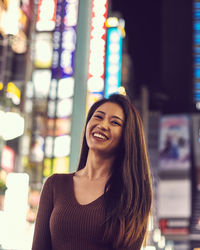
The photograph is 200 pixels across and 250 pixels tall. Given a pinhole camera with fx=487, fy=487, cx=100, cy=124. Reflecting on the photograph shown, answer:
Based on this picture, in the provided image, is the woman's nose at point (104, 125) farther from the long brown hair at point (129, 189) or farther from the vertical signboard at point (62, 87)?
the vertical signboard at point (62, 87)

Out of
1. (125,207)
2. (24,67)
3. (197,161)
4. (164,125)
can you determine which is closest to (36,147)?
(24,67)

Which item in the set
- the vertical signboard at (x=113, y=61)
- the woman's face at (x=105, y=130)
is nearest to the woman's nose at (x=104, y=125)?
the woman's face at (x=105, y=130)

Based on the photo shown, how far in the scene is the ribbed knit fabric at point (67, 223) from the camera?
1.65m

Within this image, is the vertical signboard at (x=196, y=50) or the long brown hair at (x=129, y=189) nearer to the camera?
the long brown hair at (x=129, y=189)

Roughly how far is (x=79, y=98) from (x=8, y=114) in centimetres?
133

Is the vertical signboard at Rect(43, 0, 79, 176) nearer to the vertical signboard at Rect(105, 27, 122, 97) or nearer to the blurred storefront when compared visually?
the blurred storefront

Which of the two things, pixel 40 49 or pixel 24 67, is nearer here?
pixel 24 67

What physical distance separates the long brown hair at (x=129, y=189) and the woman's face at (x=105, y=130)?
25 mm

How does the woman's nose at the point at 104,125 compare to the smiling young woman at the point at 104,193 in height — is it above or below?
above

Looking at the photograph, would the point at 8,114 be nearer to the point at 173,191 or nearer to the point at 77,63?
the point at 77,63

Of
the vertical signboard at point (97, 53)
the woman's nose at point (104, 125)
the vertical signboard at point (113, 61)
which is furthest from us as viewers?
the vertical signboard at point (113, 61)

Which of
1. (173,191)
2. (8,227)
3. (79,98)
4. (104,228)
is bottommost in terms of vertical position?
(173,191)

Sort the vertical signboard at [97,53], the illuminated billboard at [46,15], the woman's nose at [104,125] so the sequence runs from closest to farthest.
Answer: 1. the woman's nose at [104,125]
2. the vertical signboard at [97,53]
3. the illuminated billboard at [46,15]

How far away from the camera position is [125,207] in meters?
1.72
